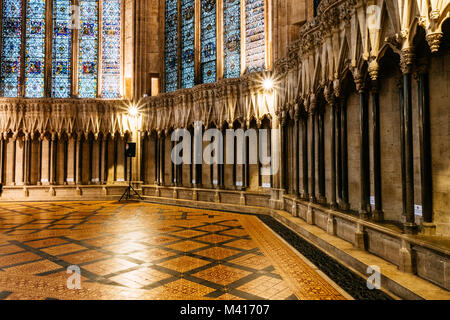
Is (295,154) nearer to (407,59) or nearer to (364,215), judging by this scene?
(364,215)

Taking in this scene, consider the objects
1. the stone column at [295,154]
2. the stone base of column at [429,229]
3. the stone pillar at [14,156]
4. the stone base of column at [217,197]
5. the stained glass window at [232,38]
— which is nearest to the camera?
the stone base of column at [429,229]

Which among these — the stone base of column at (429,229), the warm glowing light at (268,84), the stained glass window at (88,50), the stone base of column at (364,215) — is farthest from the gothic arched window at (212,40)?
the stone base of column at (429,229)

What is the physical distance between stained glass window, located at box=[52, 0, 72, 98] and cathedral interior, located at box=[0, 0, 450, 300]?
0.07 metres

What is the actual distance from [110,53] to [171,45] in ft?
11.1

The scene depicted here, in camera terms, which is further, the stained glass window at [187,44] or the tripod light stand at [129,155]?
the stained glass window at [187,44]

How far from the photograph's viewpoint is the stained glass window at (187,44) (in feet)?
46.3

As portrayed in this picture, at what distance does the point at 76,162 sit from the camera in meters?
14.3

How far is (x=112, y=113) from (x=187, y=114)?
4348 millimetres

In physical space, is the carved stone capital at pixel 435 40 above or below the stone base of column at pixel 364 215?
above

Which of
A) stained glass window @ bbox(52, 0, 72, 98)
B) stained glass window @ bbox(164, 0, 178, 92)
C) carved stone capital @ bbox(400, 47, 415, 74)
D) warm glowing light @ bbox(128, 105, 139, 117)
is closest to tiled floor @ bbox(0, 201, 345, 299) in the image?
carved stone capital @ bbox(400, 47, 415, 74)

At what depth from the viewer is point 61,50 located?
1534 centimetres

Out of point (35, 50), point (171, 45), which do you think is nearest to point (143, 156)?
point (171, 45)

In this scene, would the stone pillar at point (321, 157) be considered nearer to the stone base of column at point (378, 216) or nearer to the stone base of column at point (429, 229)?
the stone base of column at point (378, 216)

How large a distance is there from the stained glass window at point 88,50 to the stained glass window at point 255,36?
8.40 meters
